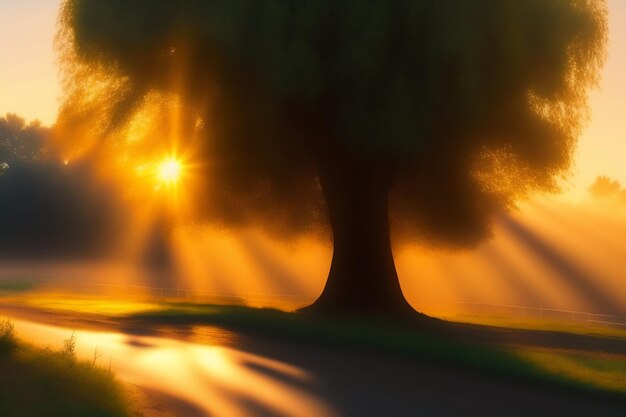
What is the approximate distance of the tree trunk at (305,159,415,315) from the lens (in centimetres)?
2873

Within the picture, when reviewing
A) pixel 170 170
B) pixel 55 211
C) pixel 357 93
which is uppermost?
pixel 55 211

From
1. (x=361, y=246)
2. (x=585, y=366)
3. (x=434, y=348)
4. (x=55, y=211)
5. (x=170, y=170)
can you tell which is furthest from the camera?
Result: (x=55, y=211)

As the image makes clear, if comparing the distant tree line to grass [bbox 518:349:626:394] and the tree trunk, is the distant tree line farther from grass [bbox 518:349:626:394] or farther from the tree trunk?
grass [bbox 518:349:626:394]

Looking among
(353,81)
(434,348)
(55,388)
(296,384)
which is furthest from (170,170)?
(55,388)

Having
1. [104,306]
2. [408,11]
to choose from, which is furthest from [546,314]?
[408,11]

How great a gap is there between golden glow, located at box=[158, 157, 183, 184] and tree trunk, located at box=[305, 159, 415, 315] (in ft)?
15.7

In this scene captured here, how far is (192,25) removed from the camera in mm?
25922

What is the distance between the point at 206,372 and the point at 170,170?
16.5 meters

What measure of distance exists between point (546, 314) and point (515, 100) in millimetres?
26216

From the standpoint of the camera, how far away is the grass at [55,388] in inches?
427

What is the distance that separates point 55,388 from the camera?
12203 mm

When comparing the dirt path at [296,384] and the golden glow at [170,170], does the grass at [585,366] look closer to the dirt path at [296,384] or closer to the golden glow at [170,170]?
the dirt path at [296,384]

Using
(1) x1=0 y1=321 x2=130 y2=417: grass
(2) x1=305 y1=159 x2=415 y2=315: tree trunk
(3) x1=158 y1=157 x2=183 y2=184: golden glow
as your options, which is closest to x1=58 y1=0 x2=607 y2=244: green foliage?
(2) x1=305 y1=159 x2=415 y2=315: tree trunk

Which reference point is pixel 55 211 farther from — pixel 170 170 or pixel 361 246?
pixel 361 246
